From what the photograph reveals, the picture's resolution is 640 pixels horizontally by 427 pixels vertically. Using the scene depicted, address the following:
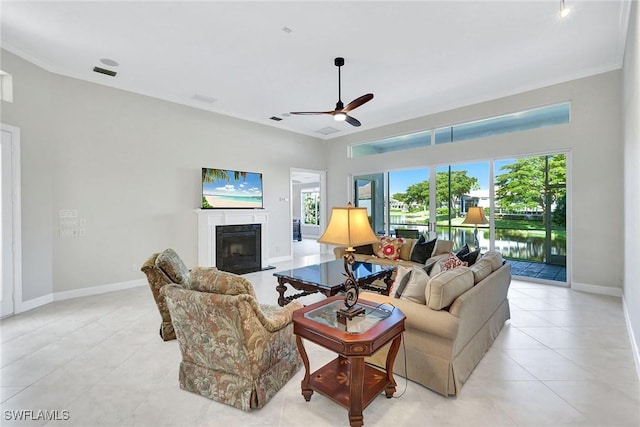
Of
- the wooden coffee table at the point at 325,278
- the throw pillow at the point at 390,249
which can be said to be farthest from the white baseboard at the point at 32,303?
the throw pillow at the point at 390,249

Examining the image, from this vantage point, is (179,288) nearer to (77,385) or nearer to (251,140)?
(77,385)

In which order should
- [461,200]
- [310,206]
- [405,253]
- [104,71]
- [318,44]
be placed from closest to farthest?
[318,44]
[104,71]
[405,253]
[461,200]
[310,206]

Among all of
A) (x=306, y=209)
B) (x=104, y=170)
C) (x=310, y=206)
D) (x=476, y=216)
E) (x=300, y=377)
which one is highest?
(x=104, y=170)

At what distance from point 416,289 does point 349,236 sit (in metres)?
0.75

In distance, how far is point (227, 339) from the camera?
1.87m

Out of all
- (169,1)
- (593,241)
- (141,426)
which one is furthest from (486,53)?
(141,426)

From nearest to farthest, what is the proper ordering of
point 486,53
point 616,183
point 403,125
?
point 486,53, point 616,183, point 403,125

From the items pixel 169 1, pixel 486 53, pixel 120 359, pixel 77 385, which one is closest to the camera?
pixel 77 385

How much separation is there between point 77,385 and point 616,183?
22.0 feet

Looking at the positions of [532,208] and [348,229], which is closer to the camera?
[348,229]

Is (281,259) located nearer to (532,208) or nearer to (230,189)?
(230,189)

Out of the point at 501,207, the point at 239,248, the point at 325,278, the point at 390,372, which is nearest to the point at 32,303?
the point at 239,248

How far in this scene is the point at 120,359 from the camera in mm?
2598

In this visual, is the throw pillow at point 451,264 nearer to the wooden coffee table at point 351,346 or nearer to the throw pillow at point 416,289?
the throw pillow at point 416,289
